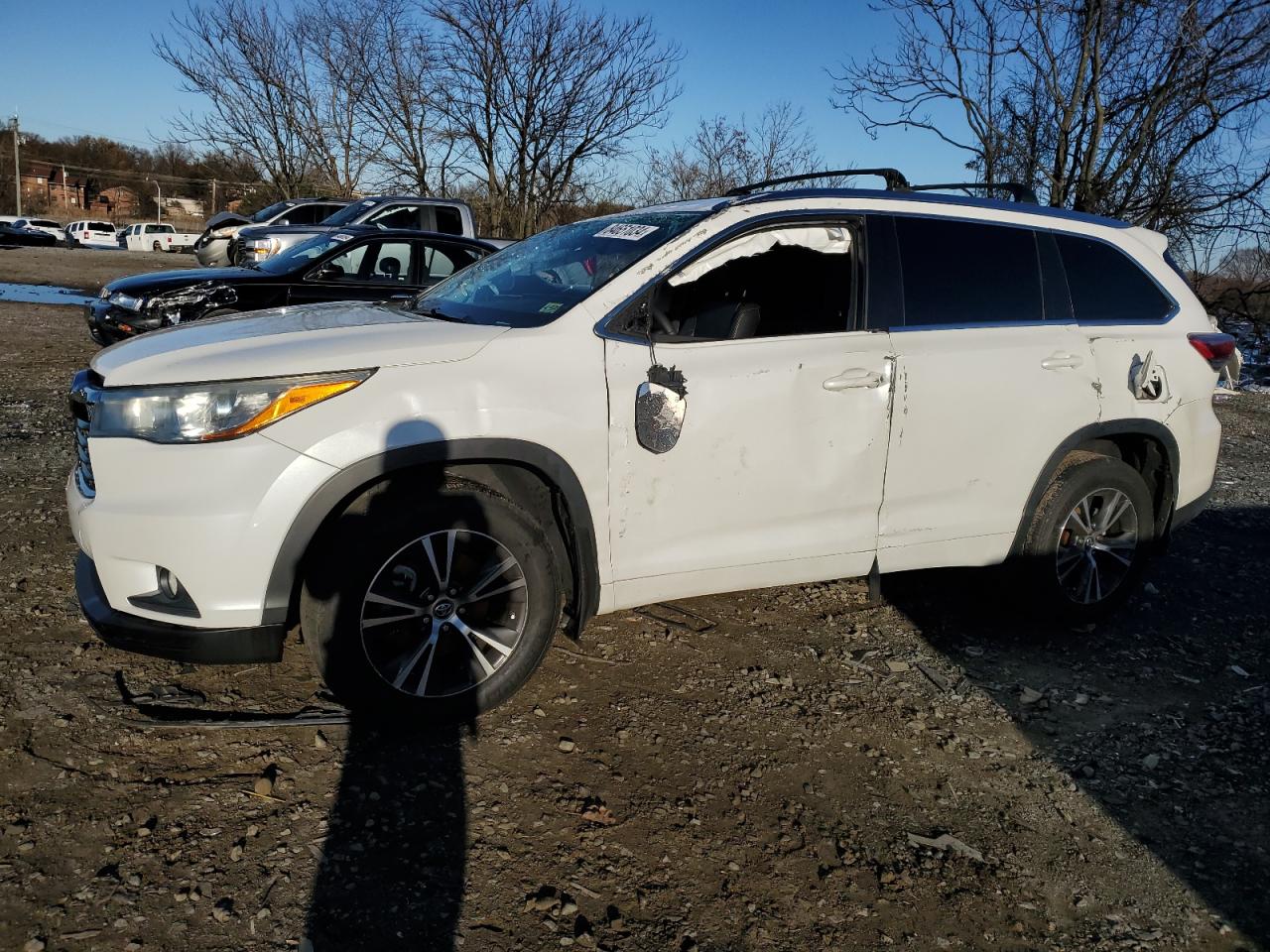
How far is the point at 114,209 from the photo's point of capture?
7100 cm

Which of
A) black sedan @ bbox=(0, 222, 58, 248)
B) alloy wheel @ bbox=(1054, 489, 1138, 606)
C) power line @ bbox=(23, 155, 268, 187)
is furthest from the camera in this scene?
power line @ bbox=(23, 155, 268, 187)

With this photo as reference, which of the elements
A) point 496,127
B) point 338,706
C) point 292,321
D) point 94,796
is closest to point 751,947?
point 338,706

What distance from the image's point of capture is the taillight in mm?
4113

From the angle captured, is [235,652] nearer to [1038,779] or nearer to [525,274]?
[525,274]

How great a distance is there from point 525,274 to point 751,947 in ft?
8.56

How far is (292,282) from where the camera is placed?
7.78m

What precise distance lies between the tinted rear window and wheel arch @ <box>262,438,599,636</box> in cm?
159

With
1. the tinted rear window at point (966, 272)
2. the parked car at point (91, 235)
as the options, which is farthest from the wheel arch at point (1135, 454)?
the parked car at point (91, 235)

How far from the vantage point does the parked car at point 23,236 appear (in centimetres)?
3628

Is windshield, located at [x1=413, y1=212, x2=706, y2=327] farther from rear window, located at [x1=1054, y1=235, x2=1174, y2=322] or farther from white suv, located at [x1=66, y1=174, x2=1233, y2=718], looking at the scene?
rear window, located at [x1=1054, y1=235, x2=1174, y2=322]

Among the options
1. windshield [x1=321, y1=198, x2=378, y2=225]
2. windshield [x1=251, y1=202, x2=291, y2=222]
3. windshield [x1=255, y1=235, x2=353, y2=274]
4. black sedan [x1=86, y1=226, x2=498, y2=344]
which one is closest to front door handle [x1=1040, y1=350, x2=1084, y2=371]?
black sedan [x1=86, y1=226, x2=498, y2=344]

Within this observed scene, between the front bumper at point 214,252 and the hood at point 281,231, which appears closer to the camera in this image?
the hood at point 281,231

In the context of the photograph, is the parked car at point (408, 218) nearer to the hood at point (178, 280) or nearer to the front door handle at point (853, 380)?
the hood at point (178, 280)

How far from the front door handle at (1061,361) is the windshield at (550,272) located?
161 centimetres
